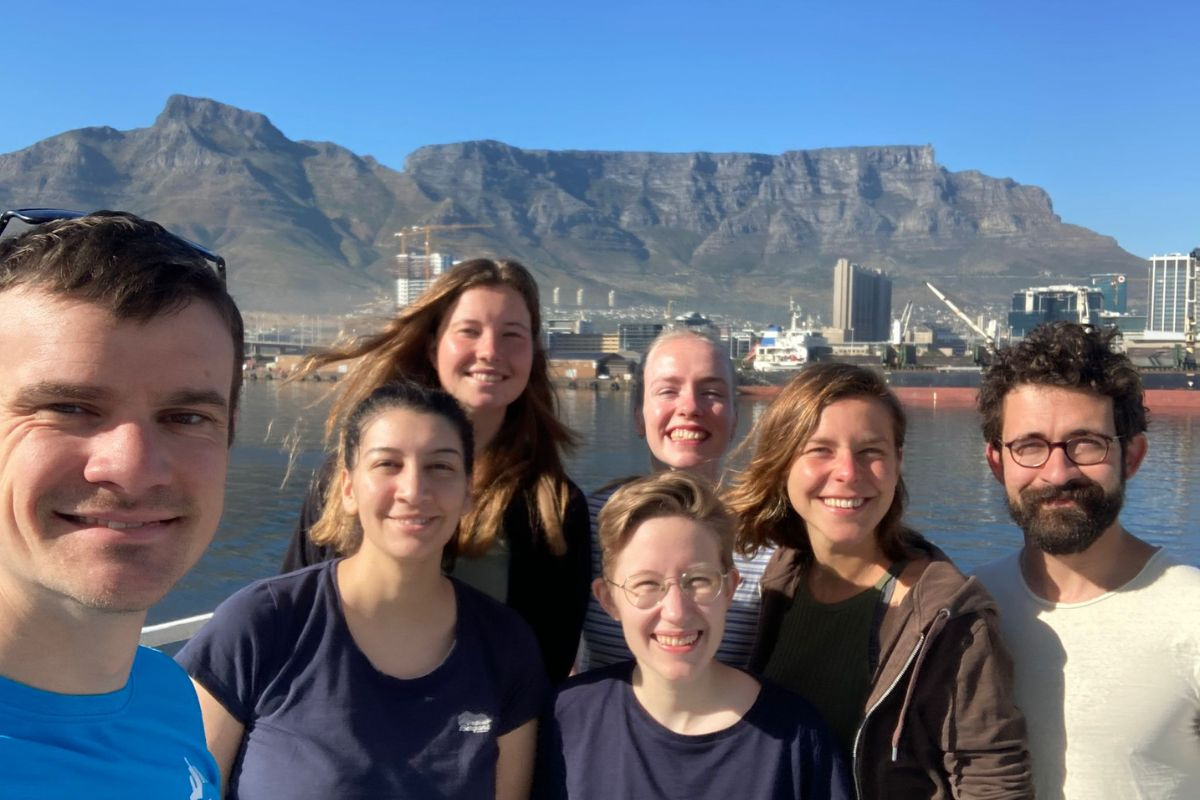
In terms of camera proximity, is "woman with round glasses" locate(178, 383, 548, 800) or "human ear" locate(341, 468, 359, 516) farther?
"human ear" locate(341, 468, 359, 516)

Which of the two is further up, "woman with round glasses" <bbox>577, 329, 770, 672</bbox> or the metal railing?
"woman with round glasses" <bbox>577, 329, 770, 672</bbox>

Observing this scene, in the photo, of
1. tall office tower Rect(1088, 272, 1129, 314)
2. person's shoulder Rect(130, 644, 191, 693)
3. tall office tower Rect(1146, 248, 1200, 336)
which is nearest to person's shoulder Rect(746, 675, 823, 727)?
person's shoulder Rect(130, 644, 191, 693)

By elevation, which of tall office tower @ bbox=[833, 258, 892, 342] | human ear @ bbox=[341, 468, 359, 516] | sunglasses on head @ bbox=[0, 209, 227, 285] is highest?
tall office tower @ bbox=[833, 258, 892, 342]

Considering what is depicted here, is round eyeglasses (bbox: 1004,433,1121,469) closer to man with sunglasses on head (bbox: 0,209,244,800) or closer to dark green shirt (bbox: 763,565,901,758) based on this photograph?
dark green shirt (bbox: 763,565,901,758)

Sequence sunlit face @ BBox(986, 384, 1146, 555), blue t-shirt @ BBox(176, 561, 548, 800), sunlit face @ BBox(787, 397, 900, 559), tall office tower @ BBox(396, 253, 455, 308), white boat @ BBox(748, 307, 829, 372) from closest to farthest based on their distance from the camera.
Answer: blue t-shirt @ BBox(176, 561, 548, 800) → sunlit face @ BBox(986, 384, 1146, 555) → sunlit face @ BBox(787, 397, 900, 559) → white boat @ BBox(748, 307, 829, 372) → tall office tower @ BBox(396, 253, 455, 308)

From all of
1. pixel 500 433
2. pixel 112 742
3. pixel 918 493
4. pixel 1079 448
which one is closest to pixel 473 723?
pixel 112 742

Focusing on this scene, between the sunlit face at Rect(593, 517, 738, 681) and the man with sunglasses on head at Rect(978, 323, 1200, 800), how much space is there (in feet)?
1.90

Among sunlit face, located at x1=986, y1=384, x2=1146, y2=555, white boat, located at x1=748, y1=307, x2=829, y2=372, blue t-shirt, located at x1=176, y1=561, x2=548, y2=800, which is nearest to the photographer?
blue t-shirt, located at x1=176, y1=561, x2=548, y2=800

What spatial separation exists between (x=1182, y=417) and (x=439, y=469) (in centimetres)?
4812

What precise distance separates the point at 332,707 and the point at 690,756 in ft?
1.88

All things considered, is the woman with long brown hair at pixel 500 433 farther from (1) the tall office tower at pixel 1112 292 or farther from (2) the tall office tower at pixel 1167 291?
(1) the tall office tower at pixel 1112 292

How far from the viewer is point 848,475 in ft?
6.37

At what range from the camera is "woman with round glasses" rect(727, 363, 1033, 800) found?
5.59ft

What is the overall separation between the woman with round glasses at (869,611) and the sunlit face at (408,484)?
25.0 inches
